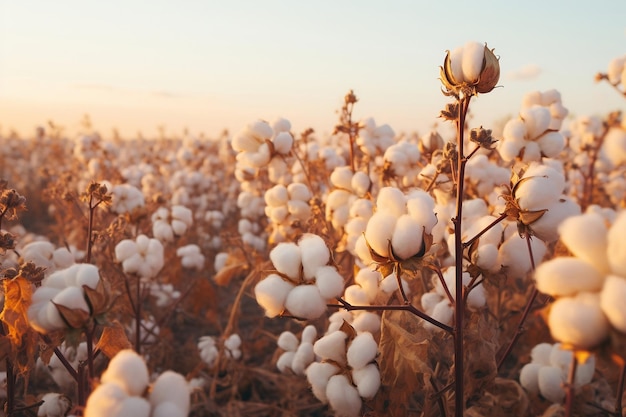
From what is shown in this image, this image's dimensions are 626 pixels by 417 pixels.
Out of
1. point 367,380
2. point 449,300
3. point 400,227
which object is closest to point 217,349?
point 449,300

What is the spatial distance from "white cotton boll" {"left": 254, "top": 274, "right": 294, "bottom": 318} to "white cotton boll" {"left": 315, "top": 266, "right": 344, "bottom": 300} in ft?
0.28

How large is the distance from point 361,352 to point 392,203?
470 millimetres

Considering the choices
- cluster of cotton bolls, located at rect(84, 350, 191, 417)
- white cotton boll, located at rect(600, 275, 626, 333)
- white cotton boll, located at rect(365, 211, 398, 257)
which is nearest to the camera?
white cotton boll, located at rect(600, 275, 626, 333)

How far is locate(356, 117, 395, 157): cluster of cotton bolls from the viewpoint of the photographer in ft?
10.2

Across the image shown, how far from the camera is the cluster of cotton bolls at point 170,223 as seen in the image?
344 centimetres

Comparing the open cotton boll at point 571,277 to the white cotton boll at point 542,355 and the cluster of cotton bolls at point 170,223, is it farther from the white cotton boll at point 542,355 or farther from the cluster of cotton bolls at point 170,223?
the cluster of cotton bolls at point 170,223

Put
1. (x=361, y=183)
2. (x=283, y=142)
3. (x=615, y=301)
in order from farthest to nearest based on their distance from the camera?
(x=283, y=142) < (x=361, y=183) < (x=615, y=301)

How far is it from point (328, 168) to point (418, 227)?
2396 millimetres

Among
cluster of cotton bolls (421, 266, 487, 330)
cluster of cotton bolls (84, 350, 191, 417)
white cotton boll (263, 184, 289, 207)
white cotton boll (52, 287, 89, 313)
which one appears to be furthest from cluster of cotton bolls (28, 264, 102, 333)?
white cotton boll (263, 184, 289, 207)

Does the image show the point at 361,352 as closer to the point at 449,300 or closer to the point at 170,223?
the point at 449,300

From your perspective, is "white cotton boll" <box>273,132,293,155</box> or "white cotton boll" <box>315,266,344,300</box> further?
"white cotton boll" <box>273,132,293,155</box>

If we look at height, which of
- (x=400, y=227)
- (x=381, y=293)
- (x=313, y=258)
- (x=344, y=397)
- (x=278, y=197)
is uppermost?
(x=400, y=227)

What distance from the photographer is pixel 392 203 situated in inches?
54.3

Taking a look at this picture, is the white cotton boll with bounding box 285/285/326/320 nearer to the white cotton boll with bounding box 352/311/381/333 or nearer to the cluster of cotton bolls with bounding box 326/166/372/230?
the white cotton boll with bounding box 352/311/381/333
